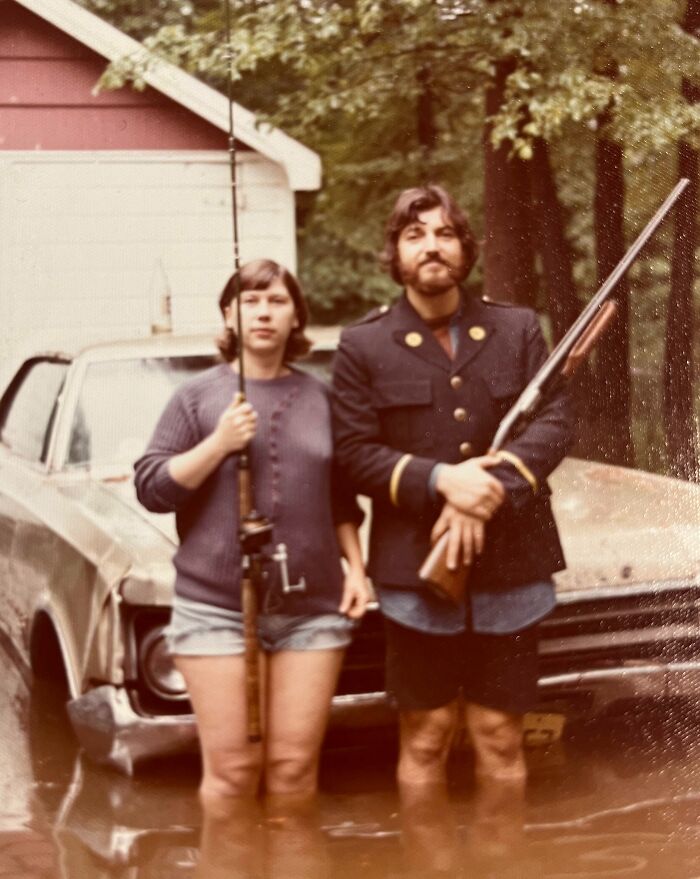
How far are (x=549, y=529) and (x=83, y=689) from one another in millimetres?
1318

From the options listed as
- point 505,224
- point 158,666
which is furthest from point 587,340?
point 505,224

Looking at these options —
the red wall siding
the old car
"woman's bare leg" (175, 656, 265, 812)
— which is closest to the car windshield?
the old car

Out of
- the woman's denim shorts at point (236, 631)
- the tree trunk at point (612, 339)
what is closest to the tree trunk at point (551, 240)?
the tree trunk at point (612, 339)

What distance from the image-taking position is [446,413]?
120 inches

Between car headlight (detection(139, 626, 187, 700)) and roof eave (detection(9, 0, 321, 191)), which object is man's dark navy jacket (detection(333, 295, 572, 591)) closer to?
car headlight (detection(139, 626, 187, 700))

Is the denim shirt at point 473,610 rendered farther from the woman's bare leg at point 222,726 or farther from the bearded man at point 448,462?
the woman's bare leg at point 222,726

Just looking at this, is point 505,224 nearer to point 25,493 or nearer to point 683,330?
point 683,330

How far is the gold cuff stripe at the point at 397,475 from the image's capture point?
9.75ft

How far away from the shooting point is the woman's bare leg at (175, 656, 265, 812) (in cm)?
292

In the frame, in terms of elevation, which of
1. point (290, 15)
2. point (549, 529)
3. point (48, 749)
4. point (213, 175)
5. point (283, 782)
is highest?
point (290, 15)

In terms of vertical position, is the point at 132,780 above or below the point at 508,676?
below

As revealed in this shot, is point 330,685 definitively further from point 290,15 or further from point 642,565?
point 290,15

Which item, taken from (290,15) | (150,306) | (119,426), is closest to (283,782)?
(119,426)

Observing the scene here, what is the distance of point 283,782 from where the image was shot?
9.95 ft
